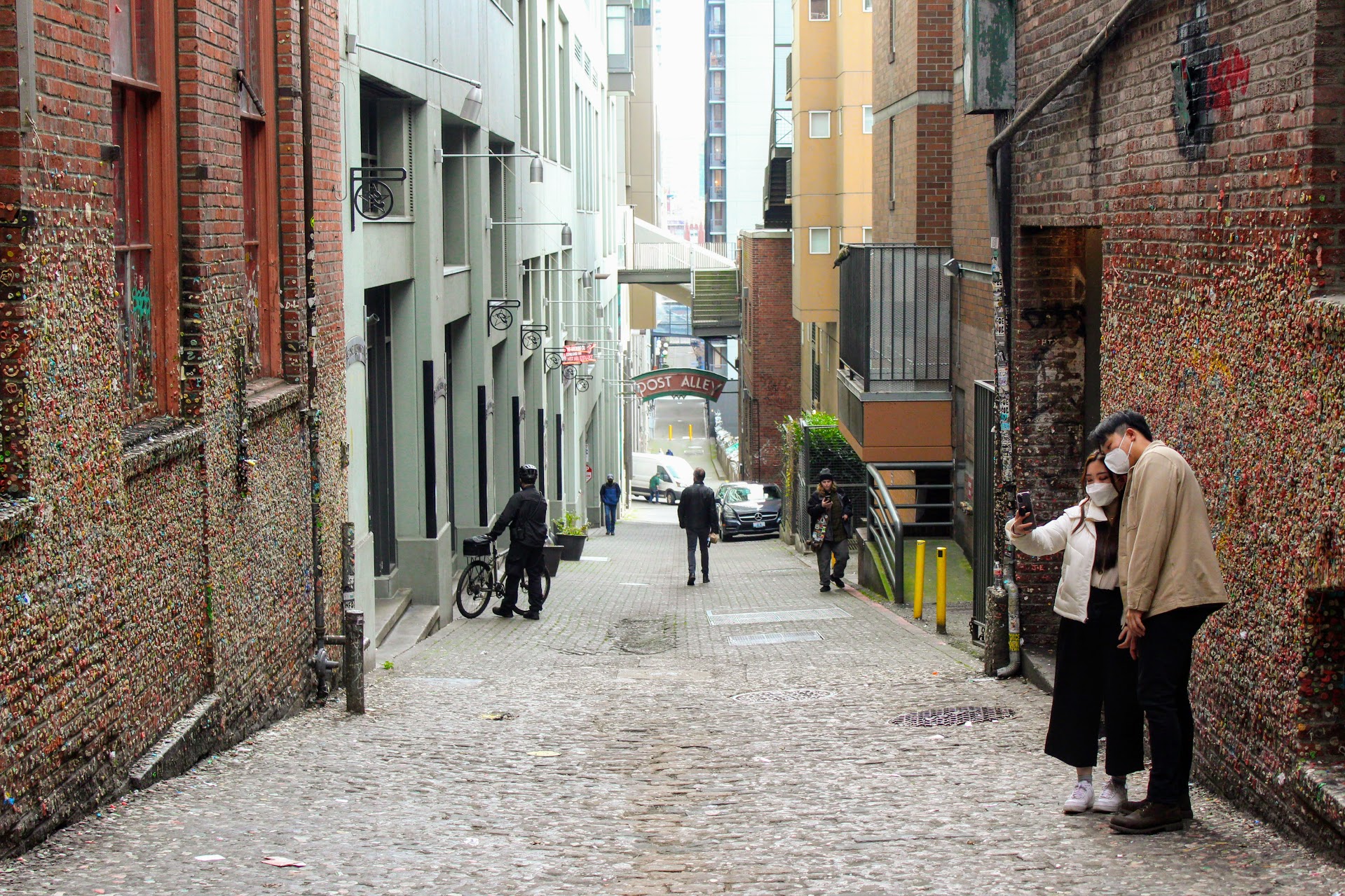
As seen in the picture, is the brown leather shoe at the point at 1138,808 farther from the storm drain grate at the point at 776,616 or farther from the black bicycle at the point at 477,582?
the black bicycle at the point at 477,582

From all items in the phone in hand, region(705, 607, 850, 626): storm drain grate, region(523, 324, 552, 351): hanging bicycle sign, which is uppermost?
region(523, 324, 552, 351): hanging bicycle sign

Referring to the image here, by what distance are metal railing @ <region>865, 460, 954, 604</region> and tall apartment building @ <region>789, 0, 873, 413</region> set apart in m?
13.3

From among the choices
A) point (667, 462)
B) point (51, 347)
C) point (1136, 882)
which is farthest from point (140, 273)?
point (667, 462)

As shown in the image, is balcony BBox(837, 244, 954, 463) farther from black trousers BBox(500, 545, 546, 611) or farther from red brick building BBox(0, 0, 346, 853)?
red brick building BBox(0, 0, 346, 853)

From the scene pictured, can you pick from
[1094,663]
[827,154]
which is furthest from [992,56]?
[827,154]

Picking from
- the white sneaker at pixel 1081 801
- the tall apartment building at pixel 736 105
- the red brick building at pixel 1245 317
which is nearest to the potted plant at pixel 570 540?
the red brick building at pixel 1245 317

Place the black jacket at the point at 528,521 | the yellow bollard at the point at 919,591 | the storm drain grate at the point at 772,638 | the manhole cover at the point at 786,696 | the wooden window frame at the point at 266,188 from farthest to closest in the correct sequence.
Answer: the black jacket at the point at 528,521
the yellow bollard at the point at 919,591
the storm drain grate at the point at 772,638
the manhole cover at the point at 786,696
the wooden window frame at the point at 266,188

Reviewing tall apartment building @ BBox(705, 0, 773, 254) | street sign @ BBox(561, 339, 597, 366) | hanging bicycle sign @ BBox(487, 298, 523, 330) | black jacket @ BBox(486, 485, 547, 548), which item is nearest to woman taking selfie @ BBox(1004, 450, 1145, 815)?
black jacket @ BBox(486, 485, 547, 548)

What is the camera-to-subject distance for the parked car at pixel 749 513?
30.7 metres

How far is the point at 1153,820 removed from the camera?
5492 millimetres

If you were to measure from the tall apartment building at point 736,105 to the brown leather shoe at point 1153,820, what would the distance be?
108 meters

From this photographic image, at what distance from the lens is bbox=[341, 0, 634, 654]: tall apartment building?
40.9 feet

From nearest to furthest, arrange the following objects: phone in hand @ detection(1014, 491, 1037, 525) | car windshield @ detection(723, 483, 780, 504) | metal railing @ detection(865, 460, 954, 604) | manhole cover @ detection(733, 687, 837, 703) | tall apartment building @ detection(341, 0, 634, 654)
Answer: phone in hand @ detection(1014, 491, 1037, 525)
manhole cover @ detection(733, 687, 837, 703)
tall apartment building @ detection(341, 0, 634, 654)
metal railing @ detection(865, 460, 954, 604)
car windshield @ detection(723, 483, 780, 504)

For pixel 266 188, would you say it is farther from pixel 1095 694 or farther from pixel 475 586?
pixel 475 586
